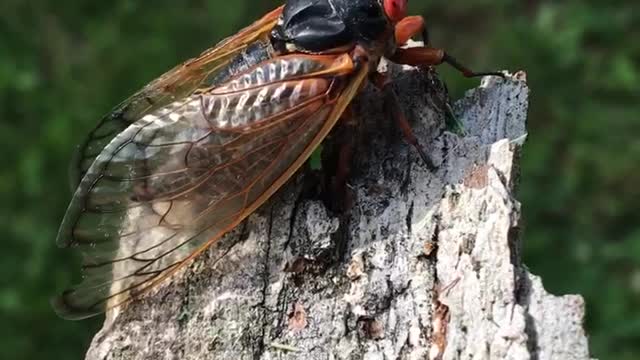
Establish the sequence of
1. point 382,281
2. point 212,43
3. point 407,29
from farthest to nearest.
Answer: point 212,43 → point 407,29 → point 382,281

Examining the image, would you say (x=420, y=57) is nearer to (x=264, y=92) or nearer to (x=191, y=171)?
(x=264, y=92)

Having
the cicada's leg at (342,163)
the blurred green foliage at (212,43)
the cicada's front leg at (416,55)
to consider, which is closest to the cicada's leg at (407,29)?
the cicada's front leg at (416,55)

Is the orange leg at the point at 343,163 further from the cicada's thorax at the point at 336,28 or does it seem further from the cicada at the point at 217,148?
the cicada's thorax at the point at 336,28

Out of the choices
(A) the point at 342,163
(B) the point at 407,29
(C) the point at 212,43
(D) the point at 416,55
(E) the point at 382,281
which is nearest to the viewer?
(E) the point at 382,281

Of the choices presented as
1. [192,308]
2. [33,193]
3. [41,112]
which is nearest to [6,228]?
[33,193]

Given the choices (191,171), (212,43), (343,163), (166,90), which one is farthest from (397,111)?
(212,43)

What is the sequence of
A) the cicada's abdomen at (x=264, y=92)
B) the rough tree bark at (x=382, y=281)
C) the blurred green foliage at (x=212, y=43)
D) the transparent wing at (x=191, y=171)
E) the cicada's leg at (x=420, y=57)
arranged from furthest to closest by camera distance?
1. the blurred green foliage at (x=212, y=43)
2. the cicada's leg at (x=420, y=57)
3. the cicada's abdomen at (x=264, y=92)
4. the transparent wing at (x=191, y=171)
5. the rough tree bark at (x=382, y=281)
